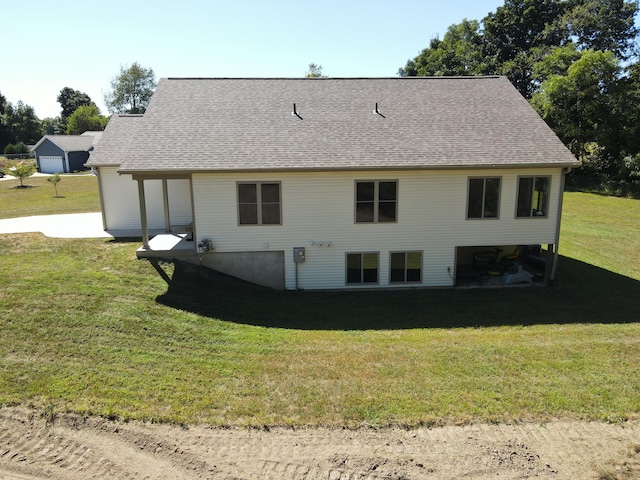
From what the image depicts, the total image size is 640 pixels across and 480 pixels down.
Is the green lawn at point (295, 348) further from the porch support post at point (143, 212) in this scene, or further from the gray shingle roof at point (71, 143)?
the gray shingle roof at point (71, 143)

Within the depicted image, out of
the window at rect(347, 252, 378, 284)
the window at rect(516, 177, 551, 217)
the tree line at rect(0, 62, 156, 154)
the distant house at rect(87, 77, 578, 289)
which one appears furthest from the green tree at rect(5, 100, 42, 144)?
the window at rect(516, 177, 551, 217)

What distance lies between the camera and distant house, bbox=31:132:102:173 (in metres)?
51.1

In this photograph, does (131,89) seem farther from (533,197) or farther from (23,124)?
(533,197)

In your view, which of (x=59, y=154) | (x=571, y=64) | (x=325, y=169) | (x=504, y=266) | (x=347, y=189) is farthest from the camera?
(x=59, y=154)

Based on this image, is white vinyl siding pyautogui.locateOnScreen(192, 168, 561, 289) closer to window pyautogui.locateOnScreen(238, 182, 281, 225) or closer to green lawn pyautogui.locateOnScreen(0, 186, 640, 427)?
window pyautogui.locateOnScreen(238, 182, 281, 225)

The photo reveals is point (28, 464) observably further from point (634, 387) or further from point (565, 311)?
point (565, 311)

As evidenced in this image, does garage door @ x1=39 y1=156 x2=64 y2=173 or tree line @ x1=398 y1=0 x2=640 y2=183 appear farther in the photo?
garage door @ x1=39 y1=156 x2=64 y2=173

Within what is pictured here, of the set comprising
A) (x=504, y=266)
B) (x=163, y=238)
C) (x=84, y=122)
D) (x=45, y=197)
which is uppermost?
(x=84, y=122)

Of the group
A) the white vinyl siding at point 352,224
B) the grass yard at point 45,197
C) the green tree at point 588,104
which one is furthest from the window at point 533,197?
the green tree at point 588,104

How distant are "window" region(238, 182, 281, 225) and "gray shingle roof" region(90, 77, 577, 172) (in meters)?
0.77

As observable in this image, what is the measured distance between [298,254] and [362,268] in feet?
7.20

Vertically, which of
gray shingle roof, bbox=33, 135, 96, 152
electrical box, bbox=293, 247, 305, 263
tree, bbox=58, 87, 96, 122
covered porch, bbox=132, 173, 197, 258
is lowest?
electrical box, bbox=293, 247, 305, 263

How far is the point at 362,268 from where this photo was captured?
14.8 meters

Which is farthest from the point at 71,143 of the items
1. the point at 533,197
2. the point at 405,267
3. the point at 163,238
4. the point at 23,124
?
the point at 533,197
